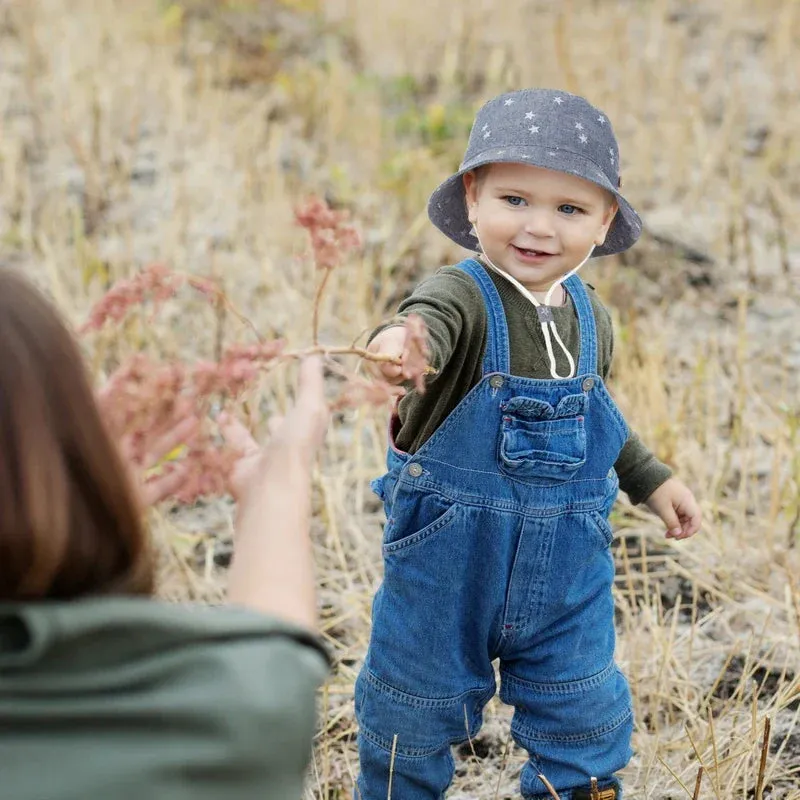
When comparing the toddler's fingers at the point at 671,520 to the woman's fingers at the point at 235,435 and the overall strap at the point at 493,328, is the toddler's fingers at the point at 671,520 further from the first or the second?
the woman's fingers at the point at 235,435

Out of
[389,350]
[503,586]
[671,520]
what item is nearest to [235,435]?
[389,350]

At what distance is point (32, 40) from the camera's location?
5.72 meters

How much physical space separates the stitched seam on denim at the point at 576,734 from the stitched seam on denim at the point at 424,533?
43 cm

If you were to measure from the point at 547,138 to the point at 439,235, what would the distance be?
9.12 ft

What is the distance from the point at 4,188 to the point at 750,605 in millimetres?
3340

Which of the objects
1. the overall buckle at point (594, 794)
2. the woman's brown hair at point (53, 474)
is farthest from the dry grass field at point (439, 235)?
the woman's brown hair at point (53, 474)

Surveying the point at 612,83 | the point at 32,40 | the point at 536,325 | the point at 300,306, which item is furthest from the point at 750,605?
the point at 32,40

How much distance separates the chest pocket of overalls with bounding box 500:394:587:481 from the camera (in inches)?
72.4

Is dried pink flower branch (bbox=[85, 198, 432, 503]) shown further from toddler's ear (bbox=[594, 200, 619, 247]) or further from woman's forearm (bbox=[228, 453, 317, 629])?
toddler's ear (bbox=[594, 200, 619, 247])

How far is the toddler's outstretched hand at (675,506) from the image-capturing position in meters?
2.11

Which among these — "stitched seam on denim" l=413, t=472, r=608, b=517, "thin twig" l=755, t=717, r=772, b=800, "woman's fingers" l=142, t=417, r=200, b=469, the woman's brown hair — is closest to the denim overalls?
"stitched seam on denim" l=413, t=472, r=608, b=517

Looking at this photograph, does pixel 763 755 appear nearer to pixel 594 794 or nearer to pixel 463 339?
pixel 594 794

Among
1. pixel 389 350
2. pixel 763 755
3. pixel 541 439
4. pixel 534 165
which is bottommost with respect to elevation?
pixel 763 755

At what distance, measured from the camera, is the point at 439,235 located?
4.62 m
